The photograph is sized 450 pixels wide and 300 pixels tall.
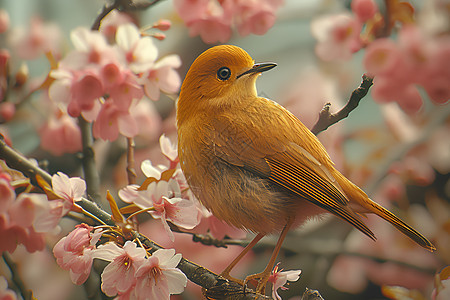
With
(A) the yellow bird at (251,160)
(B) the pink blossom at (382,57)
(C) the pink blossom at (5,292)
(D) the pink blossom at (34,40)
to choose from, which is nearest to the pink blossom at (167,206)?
(A) the yellow bird at (251,160)

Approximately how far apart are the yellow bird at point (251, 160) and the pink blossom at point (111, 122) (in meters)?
0.11

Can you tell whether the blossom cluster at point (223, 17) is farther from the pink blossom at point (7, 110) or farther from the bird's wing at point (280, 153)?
the pink blossom at point (7, 110)

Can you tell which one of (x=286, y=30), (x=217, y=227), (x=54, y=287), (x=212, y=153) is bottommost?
(x=54, y=287)

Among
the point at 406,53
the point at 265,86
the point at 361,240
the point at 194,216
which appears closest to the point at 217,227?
the point at 194,216

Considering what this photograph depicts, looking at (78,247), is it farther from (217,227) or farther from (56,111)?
(56,111)

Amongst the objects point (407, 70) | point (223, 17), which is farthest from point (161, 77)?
point (407, 70)

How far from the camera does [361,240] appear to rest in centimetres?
98

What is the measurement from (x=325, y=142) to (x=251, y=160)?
0.60 feet

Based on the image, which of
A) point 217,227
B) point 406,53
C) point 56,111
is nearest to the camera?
point 217,227

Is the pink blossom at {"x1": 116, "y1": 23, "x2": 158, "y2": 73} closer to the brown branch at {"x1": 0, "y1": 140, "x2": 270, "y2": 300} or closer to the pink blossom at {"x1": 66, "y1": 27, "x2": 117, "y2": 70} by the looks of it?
the pink blossom at {"x1": 66, "y1": 27, "x2": 117, "y2": 70}

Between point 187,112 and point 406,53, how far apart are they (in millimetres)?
405

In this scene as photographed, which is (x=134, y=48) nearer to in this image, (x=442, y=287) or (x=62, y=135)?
(x=62, y=135)

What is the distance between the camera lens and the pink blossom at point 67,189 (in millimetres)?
429

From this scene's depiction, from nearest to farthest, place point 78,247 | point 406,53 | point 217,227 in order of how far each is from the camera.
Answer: point 78,247, point 217,227, point 406,53
